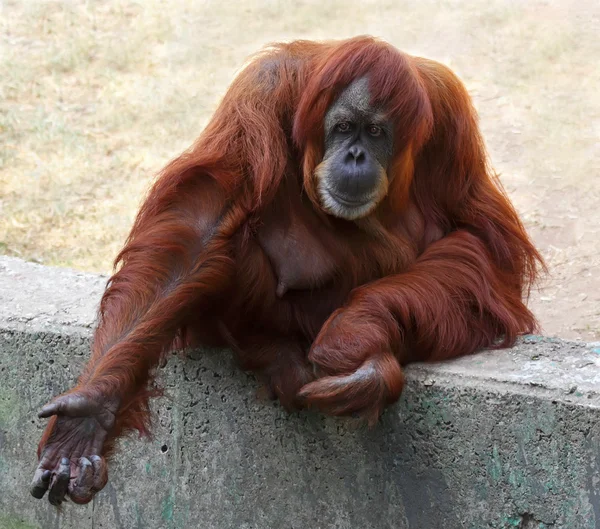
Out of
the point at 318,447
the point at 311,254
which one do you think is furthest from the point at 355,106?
the point at 318,447

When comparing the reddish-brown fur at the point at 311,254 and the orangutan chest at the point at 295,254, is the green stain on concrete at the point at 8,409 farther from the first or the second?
the orangutan chest at the point at 295,254

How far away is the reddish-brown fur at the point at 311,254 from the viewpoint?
8.68 feet

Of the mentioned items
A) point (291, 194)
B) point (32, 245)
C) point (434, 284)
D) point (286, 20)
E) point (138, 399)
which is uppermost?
point (291, 194)

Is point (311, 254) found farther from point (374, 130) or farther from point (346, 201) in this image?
point (374, 130)

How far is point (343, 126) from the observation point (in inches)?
110

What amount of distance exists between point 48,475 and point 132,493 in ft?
2.90

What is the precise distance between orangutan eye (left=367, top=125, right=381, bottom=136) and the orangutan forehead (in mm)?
37

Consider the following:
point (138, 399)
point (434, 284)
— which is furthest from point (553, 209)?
point (138, 399)

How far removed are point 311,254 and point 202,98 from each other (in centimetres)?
525

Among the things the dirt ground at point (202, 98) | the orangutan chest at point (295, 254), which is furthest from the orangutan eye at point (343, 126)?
the dirt ground at point (202, 98)

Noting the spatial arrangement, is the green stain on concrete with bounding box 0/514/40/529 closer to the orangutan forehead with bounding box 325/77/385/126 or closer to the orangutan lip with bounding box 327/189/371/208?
the orangutan lip with bounding box 327/189/371/208

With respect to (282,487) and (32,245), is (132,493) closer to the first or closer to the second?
(282,487)

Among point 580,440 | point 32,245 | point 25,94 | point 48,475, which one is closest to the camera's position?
point 48,475

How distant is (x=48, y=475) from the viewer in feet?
7.59
